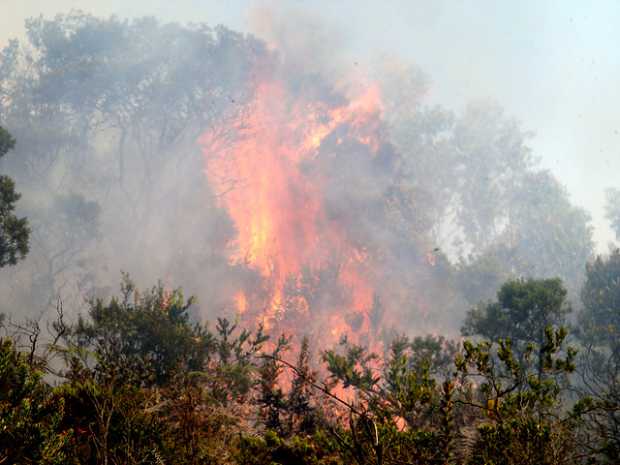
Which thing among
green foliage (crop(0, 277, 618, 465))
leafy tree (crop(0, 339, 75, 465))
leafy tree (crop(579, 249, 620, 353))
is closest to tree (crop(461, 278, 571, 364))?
leafy tree (crop(579, 249, 620, 353))

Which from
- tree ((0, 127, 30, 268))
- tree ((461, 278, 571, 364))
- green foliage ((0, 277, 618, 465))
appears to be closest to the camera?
green foliage ((0, 277, 618, 465))

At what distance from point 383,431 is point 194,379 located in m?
10.2

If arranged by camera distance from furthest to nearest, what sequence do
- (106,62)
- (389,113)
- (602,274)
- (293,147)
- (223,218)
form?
(389,113) → (106,62) → (293,147) → (223,218) → (602,274)

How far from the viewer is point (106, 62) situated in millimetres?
51250

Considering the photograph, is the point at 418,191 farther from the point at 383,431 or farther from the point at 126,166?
the point at 383,431

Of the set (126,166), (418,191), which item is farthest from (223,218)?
(418,191)

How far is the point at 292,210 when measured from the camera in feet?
138

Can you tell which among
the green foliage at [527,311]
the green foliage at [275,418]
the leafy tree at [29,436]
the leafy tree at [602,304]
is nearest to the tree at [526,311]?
the green foliage at [527,311]

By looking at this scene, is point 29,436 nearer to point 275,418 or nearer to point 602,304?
point 275,418

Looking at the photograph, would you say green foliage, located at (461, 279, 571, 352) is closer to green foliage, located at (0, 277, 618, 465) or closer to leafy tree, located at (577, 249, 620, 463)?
leafy tree, located at (577, 249, 620, 463)

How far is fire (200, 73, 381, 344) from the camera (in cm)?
3638

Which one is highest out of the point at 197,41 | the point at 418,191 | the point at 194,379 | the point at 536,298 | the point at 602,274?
the point at 197,41

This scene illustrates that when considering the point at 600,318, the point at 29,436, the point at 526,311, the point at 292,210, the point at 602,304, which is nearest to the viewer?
the point at 29,436

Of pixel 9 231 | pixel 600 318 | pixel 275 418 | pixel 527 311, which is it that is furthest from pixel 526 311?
pixel 9 231
